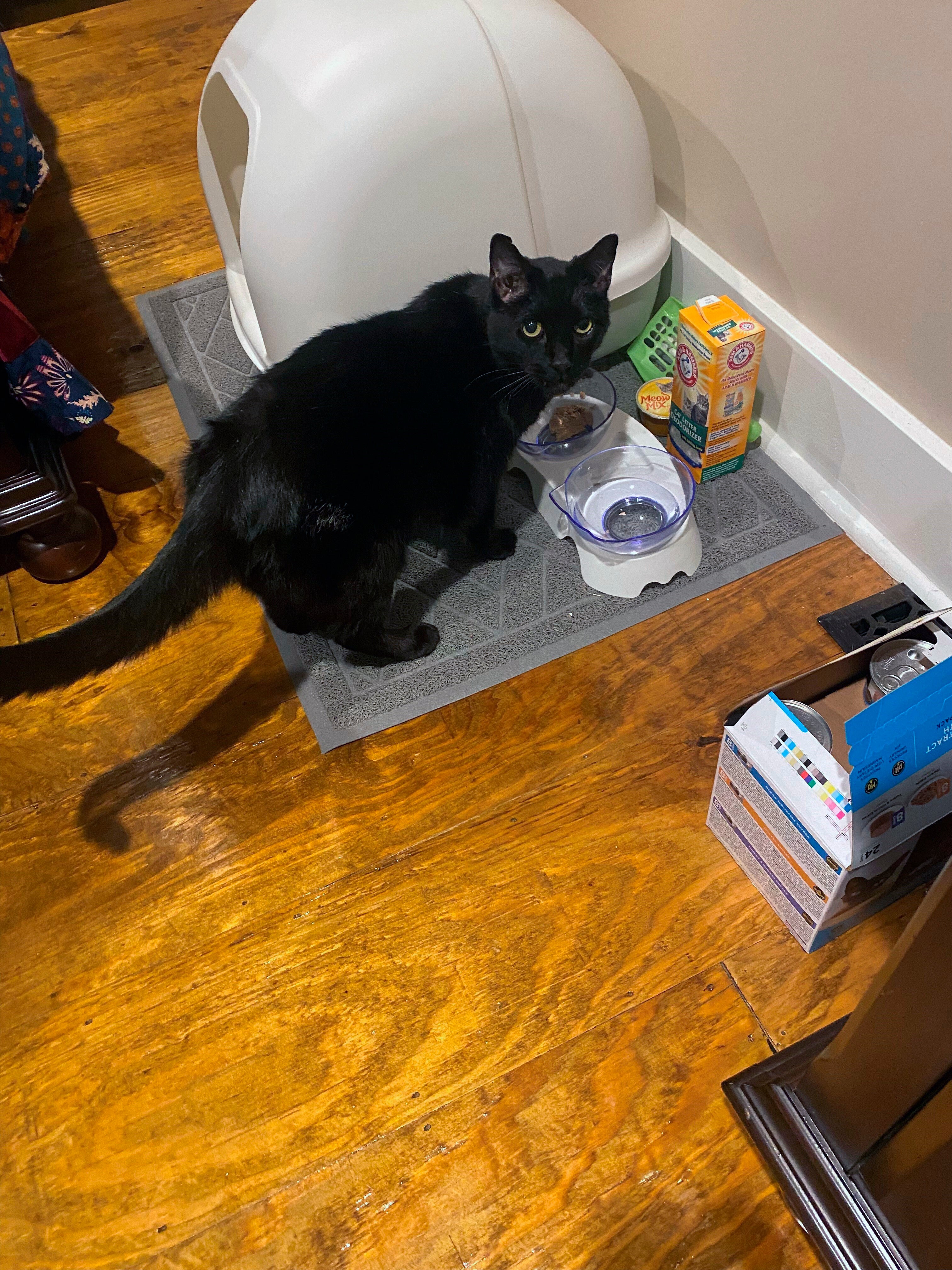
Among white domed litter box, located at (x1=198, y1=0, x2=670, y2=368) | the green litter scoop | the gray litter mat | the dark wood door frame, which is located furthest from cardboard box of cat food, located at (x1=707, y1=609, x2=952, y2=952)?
white domed litter box, located at (x1=198, y1=0, x2=670, y2=368)

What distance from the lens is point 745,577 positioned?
1.28 meters

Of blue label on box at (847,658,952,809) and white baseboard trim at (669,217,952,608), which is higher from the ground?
blue label on box at (847,658,952,809)

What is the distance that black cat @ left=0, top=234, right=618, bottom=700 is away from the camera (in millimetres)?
995

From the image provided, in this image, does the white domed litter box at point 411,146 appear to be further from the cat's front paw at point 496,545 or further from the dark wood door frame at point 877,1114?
the dark wood door frame at point 877,1114

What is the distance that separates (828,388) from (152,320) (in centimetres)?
130

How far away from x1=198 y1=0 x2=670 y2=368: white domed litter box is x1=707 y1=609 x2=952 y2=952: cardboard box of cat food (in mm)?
790

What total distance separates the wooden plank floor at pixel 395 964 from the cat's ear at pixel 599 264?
18.2 inches

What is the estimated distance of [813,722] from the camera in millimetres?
986

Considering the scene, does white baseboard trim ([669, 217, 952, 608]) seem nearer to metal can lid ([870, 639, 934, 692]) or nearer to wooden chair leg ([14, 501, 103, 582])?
metal can lid ([870, 639, 934, 692])

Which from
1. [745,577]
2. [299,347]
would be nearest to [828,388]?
[745,577]

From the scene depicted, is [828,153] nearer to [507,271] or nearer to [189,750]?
[507,271]

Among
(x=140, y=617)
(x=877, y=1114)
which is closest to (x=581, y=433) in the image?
(x=140, y=617)

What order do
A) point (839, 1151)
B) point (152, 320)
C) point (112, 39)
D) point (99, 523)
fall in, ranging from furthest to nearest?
1. point (112, 39)
2. point (152, 320)
3. point (99, 523)
4. point (839, 1151)

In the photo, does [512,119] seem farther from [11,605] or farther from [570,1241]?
[570,1241]
